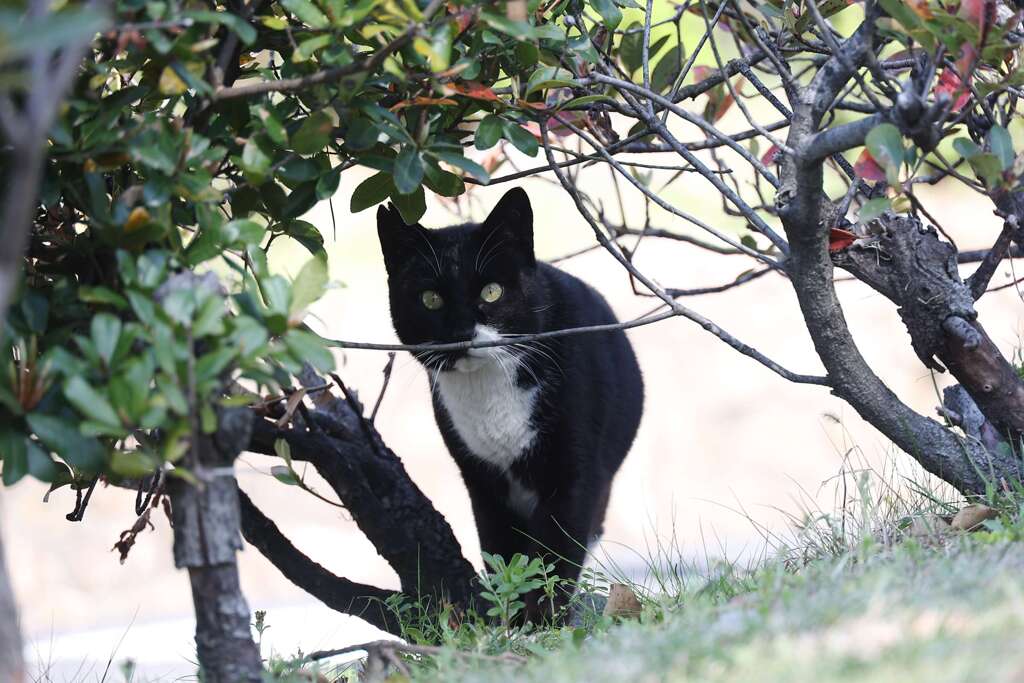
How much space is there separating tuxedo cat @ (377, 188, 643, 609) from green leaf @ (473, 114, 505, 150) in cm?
65

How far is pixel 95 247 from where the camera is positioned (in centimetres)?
184

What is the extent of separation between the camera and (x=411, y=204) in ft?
7.48

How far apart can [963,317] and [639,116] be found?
0.81 metres

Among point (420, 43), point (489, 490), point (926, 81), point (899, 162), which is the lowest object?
point (489, 490)

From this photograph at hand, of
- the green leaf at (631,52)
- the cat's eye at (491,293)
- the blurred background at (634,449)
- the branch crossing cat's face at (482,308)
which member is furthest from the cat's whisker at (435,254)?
the blurred background at (634,449)

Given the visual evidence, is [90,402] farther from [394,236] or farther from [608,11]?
[394,236]

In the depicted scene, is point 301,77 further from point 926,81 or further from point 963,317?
point 963,317

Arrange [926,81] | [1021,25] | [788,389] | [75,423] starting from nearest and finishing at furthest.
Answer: [75,423], [926,81], [1021,25], [788,389]

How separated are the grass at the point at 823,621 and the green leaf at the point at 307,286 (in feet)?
1.98

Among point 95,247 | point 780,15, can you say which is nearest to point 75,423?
point 95,247

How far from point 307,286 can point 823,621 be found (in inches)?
33.2

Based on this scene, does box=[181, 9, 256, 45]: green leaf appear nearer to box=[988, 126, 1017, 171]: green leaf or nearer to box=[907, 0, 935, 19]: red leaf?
box=[907, 0, 935, 19]: red leaf

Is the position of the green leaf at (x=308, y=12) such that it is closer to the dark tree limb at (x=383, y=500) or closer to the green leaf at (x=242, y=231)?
the green leaf at (x=242, y=231)

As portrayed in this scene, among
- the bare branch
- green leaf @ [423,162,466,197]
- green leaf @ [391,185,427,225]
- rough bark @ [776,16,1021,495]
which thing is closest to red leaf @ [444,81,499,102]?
green leaf @ [423,162,466,197]
